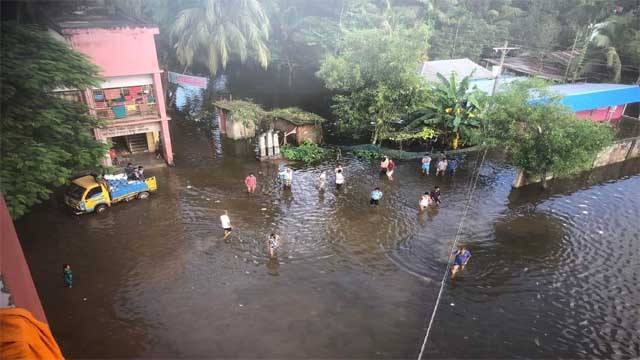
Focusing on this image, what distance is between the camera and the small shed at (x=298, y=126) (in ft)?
76.9

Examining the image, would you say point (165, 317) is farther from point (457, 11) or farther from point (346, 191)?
point (457, 11)

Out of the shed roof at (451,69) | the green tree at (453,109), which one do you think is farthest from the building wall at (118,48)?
the shed roof at (451,69)

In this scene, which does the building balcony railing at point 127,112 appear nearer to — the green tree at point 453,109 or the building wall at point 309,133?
the building wall at point 309,133

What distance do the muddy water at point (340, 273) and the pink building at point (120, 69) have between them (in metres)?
3.54

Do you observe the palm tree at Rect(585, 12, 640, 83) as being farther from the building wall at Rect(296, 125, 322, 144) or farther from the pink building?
the pink building

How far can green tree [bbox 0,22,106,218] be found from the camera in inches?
379

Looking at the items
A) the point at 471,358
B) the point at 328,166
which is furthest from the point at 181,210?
the point at 471,358

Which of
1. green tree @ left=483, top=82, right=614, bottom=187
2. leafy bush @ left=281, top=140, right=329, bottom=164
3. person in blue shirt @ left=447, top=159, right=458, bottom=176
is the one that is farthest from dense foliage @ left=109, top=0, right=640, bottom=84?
green tree @ left=483, top=82, right=614, bottom=187

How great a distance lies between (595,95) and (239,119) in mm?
22816

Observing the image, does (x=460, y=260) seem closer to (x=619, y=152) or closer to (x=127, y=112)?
(x=127, y=112)

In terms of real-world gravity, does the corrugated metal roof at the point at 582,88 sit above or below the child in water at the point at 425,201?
above

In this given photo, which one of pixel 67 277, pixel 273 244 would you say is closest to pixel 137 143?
pixel 67 277

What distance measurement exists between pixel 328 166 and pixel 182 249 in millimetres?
9544

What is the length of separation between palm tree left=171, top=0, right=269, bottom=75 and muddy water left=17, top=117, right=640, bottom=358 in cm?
1405
